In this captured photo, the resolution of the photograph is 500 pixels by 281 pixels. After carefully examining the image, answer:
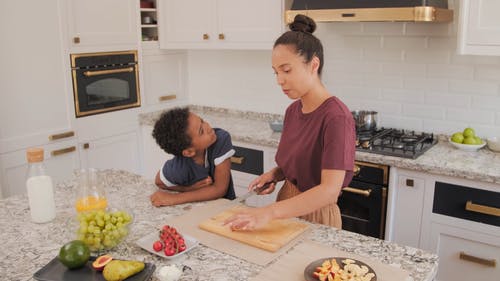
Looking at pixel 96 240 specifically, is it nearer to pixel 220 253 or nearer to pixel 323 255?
pixel 220 253

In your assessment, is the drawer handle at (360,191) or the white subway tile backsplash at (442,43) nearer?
the drawer handle at (360,191)

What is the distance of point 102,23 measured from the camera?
317cm

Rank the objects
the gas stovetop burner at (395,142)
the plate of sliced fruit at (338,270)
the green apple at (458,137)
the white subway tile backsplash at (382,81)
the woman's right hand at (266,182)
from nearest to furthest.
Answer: the plate of sliced fruit at (338,270) → the woman's right hand at (266,182) → the gas stovetop burner at (395,142) → the green apple at (458,137) → the white subway tile backsplash at (382,81)

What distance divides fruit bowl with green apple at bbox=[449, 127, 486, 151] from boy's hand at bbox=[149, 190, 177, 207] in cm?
170

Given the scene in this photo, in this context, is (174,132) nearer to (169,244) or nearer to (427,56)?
(169,244)

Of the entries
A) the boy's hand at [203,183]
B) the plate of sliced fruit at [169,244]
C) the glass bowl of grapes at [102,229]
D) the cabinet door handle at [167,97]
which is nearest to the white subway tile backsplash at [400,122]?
the boy's hand at [203,183]

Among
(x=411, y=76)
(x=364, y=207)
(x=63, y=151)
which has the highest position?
(x=411, y=76)

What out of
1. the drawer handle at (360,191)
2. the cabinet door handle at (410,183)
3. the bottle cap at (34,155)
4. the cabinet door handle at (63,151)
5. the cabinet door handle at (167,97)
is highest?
the bottle cap at (34,155)

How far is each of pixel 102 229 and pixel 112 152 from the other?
2151mm

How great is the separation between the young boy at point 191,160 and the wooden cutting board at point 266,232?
24 cm

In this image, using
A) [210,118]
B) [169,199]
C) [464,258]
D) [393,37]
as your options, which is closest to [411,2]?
[393,37]

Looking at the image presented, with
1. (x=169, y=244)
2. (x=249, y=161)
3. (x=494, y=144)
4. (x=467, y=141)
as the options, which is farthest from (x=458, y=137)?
(x=169, y=244)

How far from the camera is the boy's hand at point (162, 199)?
1.72m

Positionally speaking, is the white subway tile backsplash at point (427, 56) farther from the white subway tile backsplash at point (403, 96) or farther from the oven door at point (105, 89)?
the oven door at point (105, 89)
